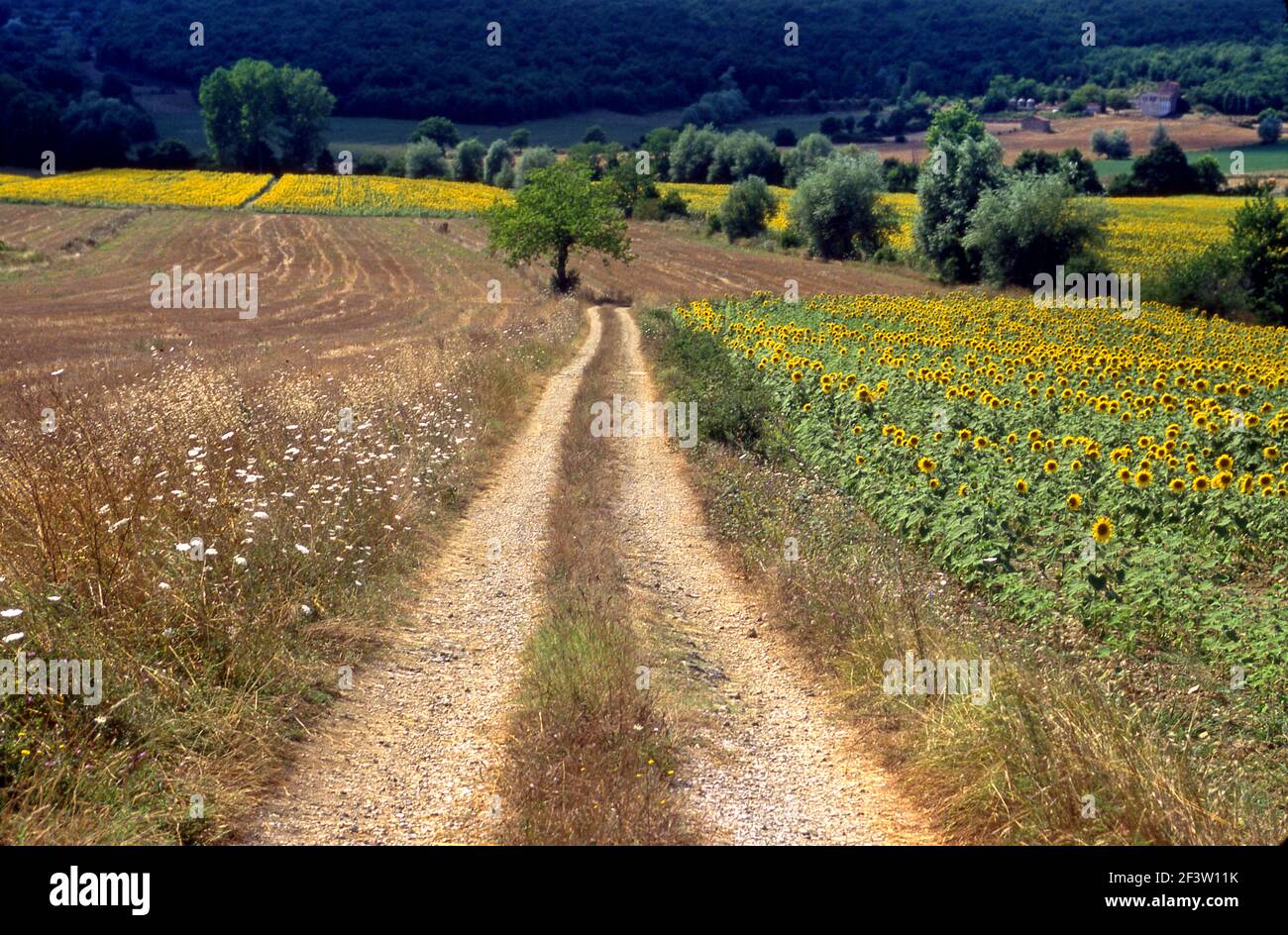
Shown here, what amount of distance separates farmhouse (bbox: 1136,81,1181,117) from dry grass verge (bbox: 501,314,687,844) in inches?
2734

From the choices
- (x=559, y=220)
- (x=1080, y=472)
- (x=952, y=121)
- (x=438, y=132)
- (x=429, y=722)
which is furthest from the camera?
(x=438, y=132)

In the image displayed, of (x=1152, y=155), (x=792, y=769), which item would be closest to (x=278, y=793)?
(x=792, y=769)

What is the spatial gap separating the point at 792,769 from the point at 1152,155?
67.6 metres

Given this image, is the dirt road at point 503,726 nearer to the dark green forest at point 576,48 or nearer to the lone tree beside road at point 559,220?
the lone tree beside road at point 559,220

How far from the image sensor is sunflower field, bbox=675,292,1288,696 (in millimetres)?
6281

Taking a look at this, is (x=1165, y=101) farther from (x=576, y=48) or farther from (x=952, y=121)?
(x=576, y=48)

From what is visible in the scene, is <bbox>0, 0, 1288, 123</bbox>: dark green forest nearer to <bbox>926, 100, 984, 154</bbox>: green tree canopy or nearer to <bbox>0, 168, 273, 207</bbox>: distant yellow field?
<bbox>926, 100, 984, 154</bbox>: green tree canopy

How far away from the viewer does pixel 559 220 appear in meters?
40.2

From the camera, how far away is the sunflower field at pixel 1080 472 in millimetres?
6281

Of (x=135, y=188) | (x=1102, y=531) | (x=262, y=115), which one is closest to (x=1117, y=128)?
(x=1102, y=531)

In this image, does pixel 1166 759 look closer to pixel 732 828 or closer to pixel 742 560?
pixel 732 828

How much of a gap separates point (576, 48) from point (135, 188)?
8069 centimetres

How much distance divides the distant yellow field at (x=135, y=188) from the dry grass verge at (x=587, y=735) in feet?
264

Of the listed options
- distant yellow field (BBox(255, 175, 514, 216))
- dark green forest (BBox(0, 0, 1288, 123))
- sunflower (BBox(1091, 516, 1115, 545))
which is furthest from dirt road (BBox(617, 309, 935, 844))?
dark green forest (BBox(0, 0, 1288, 123))
